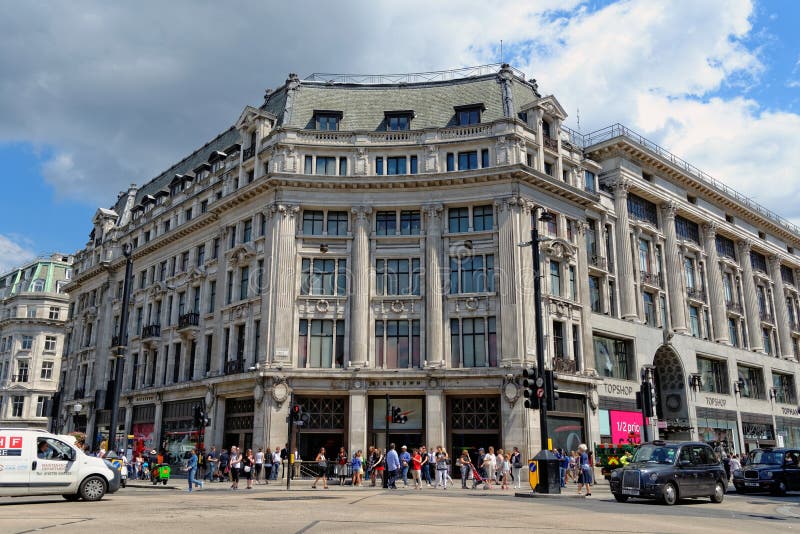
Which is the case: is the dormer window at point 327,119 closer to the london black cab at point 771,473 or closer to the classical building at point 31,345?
the london black cab at point 771,473

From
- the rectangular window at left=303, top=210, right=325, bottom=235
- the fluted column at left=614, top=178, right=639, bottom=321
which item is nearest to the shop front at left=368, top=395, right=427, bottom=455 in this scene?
the rectangular window at left=303, top=210, right=325, bottom=235

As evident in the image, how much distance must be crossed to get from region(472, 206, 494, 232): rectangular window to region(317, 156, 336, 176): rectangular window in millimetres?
8621

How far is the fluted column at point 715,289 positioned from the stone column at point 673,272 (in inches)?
200

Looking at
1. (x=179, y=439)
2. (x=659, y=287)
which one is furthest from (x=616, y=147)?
(x=179, y=439)

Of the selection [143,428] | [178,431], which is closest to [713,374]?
[178,431]

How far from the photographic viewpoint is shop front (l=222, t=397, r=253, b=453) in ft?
127

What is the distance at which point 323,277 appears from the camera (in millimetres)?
38969

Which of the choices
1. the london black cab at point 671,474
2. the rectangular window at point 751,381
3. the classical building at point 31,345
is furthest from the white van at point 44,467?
the classical building at point 31,345

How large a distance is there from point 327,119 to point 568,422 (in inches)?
896

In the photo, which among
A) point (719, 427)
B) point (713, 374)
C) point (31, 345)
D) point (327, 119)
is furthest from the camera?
point (31, 345)

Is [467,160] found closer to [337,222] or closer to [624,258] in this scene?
[337,222]

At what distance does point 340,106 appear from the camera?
142 ft

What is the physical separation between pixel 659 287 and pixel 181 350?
3401 cm

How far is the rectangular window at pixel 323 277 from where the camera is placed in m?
38.7
